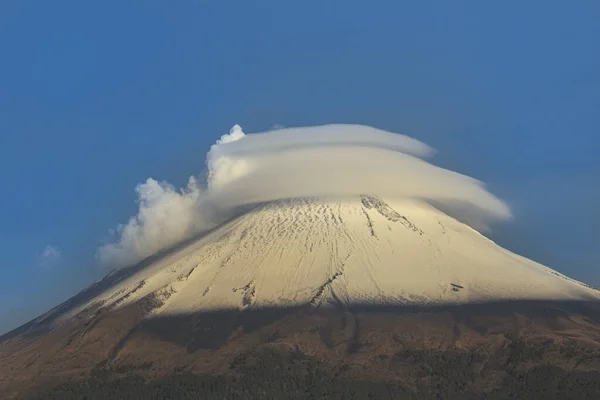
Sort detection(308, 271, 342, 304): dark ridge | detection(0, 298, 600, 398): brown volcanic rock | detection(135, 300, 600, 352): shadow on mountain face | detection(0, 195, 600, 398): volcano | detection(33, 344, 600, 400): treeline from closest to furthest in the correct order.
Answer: detection(33, 344, 600, 400): treeline, detection(0, 195, 600, 398): volcano, detection(0, 298, 600, 398): brown volcanic rock, detection(135, 300, 600, 352): shadow on mountain face, detection(308, 271, 342, 304): dark ridge

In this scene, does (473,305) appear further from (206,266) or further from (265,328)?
(206,266)

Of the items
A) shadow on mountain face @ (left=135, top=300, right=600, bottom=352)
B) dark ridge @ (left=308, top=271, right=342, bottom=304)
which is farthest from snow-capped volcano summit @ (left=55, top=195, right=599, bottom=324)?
shadow on mountain face @ (left=135, top=300, right=600, bottom=352)

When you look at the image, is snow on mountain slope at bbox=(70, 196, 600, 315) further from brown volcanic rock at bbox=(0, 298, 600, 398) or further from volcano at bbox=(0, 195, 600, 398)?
brown volcanic rock at bbox=(0, 298, 600, 398)

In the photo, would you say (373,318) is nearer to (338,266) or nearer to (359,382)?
(359,382)

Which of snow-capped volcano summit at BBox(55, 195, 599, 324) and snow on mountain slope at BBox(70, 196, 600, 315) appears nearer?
snow-capped volcano summit at BBox(55, 195, 599, 324)

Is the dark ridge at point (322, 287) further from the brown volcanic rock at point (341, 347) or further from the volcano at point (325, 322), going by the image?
the brown volcanic rock at point (341, 347)
